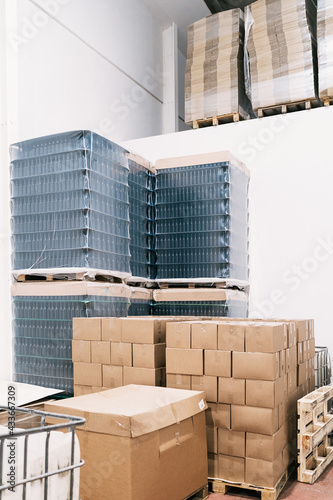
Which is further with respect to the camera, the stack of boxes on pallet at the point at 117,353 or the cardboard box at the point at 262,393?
the stack of boxes on pallet at the point at 117,353

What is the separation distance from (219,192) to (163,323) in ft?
7.15

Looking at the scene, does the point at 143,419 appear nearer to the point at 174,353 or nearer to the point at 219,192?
the point at 174,353

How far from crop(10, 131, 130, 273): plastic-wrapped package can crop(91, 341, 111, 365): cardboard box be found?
2.71ft

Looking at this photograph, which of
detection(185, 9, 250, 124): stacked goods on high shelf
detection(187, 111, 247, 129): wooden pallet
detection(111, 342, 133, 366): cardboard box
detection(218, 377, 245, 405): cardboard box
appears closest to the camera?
detection(218, 377, 245, 405): cardboard box

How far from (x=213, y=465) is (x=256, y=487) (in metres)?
0.33

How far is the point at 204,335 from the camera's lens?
3.58m

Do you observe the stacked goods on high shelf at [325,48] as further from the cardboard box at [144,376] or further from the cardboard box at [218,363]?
the cardboard box at [144,376]

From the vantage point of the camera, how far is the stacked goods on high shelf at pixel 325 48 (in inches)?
244

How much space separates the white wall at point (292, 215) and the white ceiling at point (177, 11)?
3284 millimetres

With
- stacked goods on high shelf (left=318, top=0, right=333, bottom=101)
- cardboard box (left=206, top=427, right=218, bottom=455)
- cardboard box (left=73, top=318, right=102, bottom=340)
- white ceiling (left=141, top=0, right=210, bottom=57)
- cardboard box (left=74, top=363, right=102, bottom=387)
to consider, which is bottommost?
cardboard box (left=206, top=427, right=218, bottom=455)

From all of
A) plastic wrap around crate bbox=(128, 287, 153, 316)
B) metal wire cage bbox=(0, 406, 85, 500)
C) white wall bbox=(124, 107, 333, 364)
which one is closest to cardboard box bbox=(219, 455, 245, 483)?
metal wire cage bbox=(0, 406, 85, 500)

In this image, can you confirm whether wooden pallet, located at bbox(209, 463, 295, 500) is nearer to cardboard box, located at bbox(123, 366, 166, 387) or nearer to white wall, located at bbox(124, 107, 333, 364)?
cardboard box, located at bbox(123, 366, 166, 387)

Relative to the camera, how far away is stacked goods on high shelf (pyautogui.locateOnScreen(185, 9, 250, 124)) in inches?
275

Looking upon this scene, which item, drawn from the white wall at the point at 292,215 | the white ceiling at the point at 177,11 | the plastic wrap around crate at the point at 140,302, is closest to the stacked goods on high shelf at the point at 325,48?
the white wall at the point at 292,215
